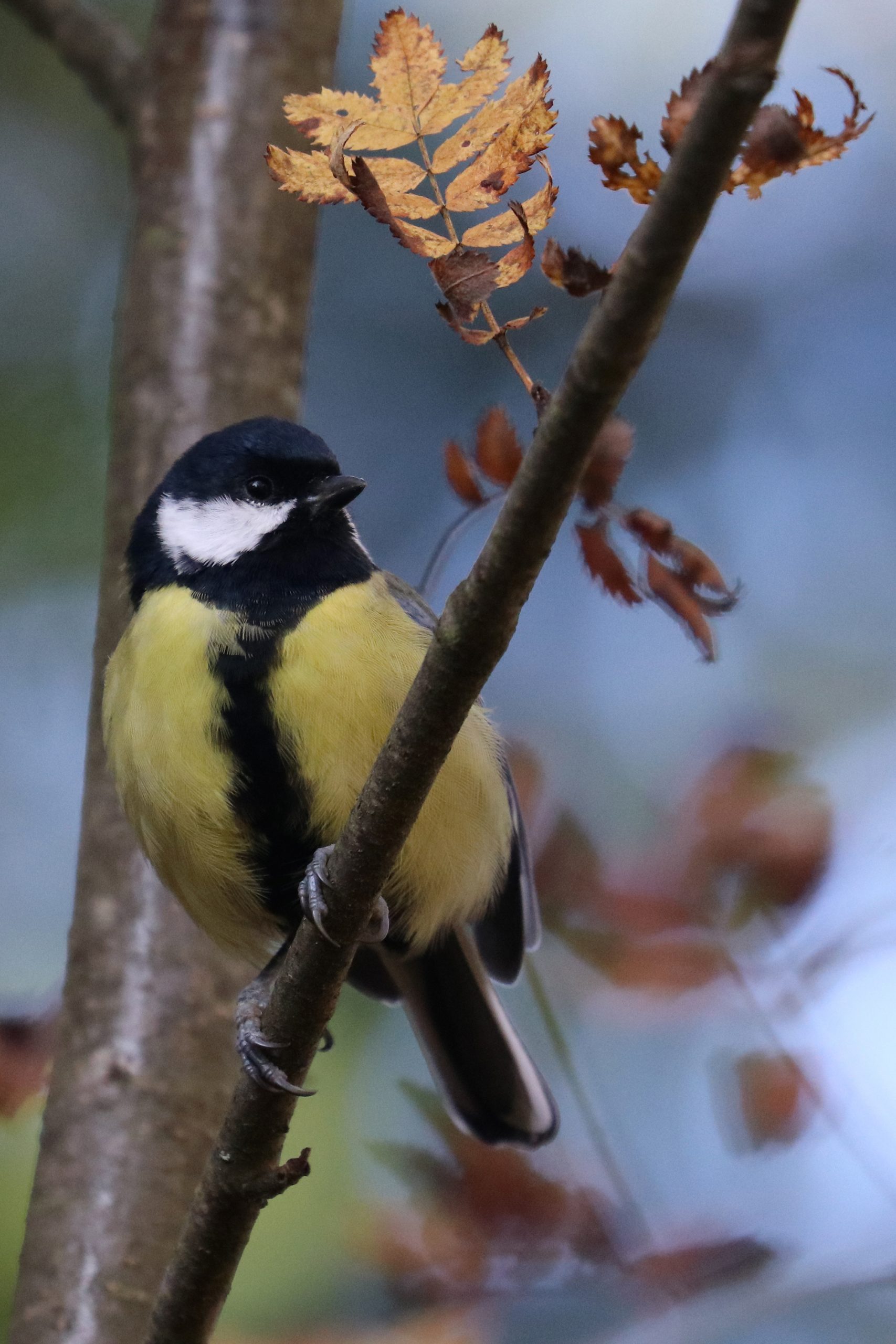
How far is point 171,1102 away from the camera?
7.30 feet

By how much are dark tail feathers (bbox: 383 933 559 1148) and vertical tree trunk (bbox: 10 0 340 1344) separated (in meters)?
0.34

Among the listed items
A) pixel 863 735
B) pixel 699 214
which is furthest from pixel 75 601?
pixel 699 214

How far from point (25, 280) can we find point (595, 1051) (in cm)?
452

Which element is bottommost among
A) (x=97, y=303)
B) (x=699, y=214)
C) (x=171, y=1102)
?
(x=171, y=1102)

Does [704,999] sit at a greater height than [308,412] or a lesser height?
lesser

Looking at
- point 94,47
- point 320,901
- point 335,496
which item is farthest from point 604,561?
point 94,47

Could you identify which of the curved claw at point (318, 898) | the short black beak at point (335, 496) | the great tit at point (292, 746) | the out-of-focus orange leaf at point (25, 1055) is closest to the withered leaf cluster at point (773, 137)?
the curved claw at point (318, 898)

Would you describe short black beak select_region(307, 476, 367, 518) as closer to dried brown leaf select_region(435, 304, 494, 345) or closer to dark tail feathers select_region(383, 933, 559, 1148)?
dark tail feathers select_region(383, 933, 559, 1148)

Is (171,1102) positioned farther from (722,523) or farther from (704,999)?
(722,523)

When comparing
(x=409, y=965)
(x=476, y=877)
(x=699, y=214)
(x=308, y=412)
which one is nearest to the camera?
(x=699, y=214)

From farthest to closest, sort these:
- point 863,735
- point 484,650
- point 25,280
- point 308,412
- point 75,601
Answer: point 308,412, point 25,280, point 75,601, point 863,735, point 484,650

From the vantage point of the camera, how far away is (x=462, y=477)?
5.25 ft

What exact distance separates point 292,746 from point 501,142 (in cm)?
95

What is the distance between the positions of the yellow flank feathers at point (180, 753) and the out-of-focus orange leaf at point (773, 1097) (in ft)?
2.70
